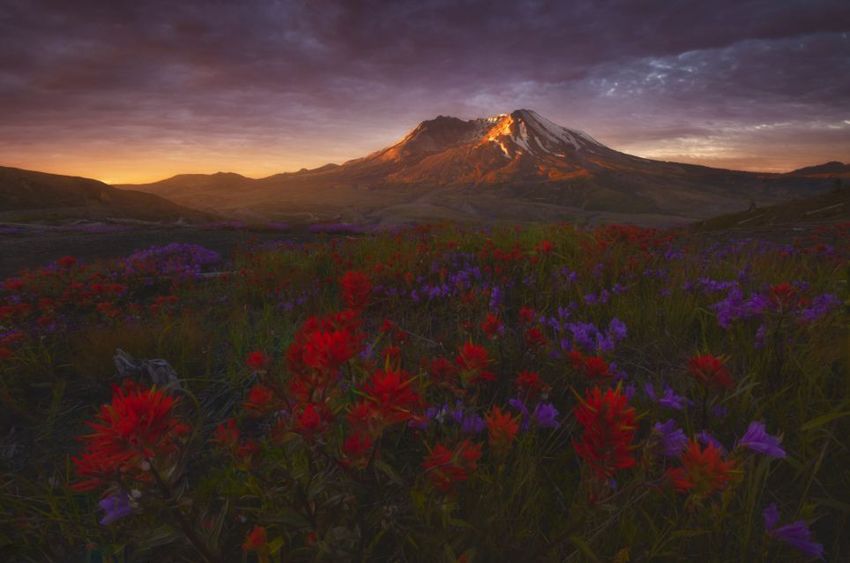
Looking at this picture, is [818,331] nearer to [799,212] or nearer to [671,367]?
[671,367]

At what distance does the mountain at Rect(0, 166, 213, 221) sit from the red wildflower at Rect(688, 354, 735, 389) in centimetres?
2912

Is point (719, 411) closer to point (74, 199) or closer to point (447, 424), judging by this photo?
point (447, 424)

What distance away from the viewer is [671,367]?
2.44 metres

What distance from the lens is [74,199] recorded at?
3103 cm

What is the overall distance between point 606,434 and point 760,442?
1.70 feet

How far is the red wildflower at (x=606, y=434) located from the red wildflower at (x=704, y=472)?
15cm

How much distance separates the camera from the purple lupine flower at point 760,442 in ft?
3.50

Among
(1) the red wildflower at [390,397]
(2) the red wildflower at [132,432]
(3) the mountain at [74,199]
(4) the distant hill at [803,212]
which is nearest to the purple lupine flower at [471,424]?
(1) the red wildflower at [390,397]

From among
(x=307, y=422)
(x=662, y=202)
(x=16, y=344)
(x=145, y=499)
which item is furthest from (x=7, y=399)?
(x=662, y=202)

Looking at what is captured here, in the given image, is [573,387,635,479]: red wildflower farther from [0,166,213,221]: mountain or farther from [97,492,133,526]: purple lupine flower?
[0,166,213,221]: mountain

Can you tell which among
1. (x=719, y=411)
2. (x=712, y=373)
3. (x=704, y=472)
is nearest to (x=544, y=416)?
(x=712, y=373)

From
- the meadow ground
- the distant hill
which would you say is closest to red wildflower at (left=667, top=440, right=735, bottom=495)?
the meadow ground

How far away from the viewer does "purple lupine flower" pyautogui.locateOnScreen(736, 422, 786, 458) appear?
1.07 m

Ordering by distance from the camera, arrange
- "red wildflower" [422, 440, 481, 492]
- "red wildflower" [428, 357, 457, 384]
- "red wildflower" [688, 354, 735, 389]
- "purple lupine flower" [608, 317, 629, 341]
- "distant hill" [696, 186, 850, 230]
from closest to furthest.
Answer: "red wildflower" [422, 440, 481, 492]
"red wildflower" [688, 354, 735, 389]
"red wildflower" [428, 357, 457, 384]
"purple lupine flower" [608, 317, 629, 341]
"distant hill" [696, 186, 850, 230]
